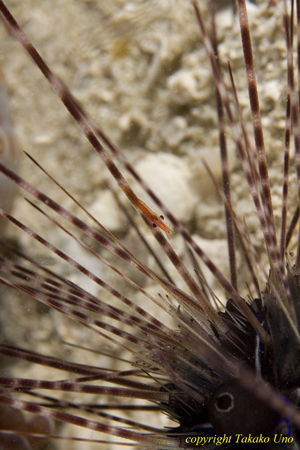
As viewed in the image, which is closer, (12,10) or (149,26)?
(149,26)

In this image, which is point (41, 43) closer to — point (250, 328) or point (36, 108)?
point (36, 108)

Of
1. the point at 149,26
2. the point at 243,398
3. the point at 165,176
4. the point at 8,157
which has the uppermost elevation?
the point at 149,26

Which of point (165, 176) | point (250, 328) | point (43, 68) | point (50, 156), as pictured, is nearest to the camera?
point (43, 68)

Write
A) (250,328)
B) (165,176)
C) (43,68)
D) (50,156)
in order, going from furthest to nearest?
(50,156) < (165,176) < (250,328) < (43,68)

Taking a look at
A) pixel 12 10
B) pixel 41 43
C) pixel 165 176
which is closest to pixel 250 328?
pixel 165 176

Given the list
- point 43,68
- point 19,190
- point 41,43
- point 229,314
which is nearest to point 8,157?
point 19,190

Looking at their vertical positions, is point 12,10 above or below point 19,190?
above
